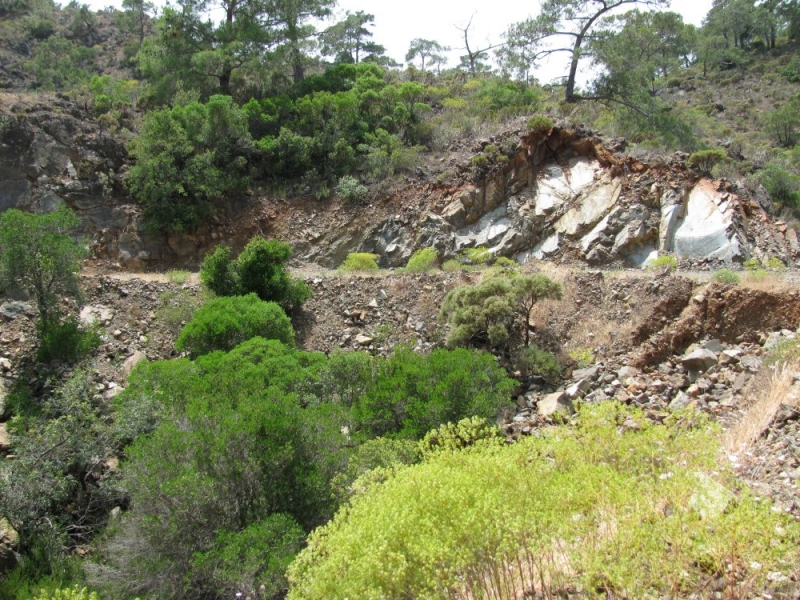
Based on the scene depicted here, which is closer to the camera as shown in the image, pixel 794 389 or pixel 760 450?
pixel 760 450

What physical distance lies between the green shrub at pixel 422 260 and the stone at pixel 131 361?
7750 millimetres

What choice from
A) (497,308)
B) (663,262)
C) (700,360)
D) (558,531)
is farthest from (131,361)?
(663,262)

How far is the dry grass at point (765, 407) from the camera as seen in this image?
6320mm

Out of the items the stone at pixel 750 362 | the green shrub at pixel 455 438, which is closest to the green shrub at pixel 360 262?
the green shrub at pixel 455 438

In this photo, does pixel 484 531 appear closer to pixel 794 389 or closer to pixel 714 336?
pixel 794 389

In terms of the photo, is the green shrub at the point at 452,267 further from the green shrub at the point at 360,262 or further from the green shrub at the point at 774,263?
the green shrub at the point at 774,263

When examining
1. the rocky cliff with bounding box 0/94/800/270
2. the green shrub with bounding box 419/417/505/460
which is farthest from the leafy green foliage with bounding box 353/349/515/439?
the rocky cliff with bounding box 0/94/800/270

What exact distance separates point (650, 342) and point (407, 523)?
26.9 feet

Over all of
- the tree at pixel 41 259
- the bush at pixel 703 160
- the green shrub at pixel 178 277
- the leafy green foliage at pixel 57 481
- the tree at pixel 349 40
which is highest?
the tree at pixel 349 40

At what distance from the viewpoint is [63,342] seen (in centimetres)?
1346

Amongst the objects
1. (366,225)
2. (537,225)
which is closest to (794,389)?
(537,225)

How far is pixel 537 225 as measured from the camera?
19250 millimetres

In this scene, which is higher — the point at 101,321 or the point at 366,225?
the point at 366,225

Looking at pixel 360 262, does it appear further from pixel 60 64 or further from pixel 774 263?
pixel 60 64
